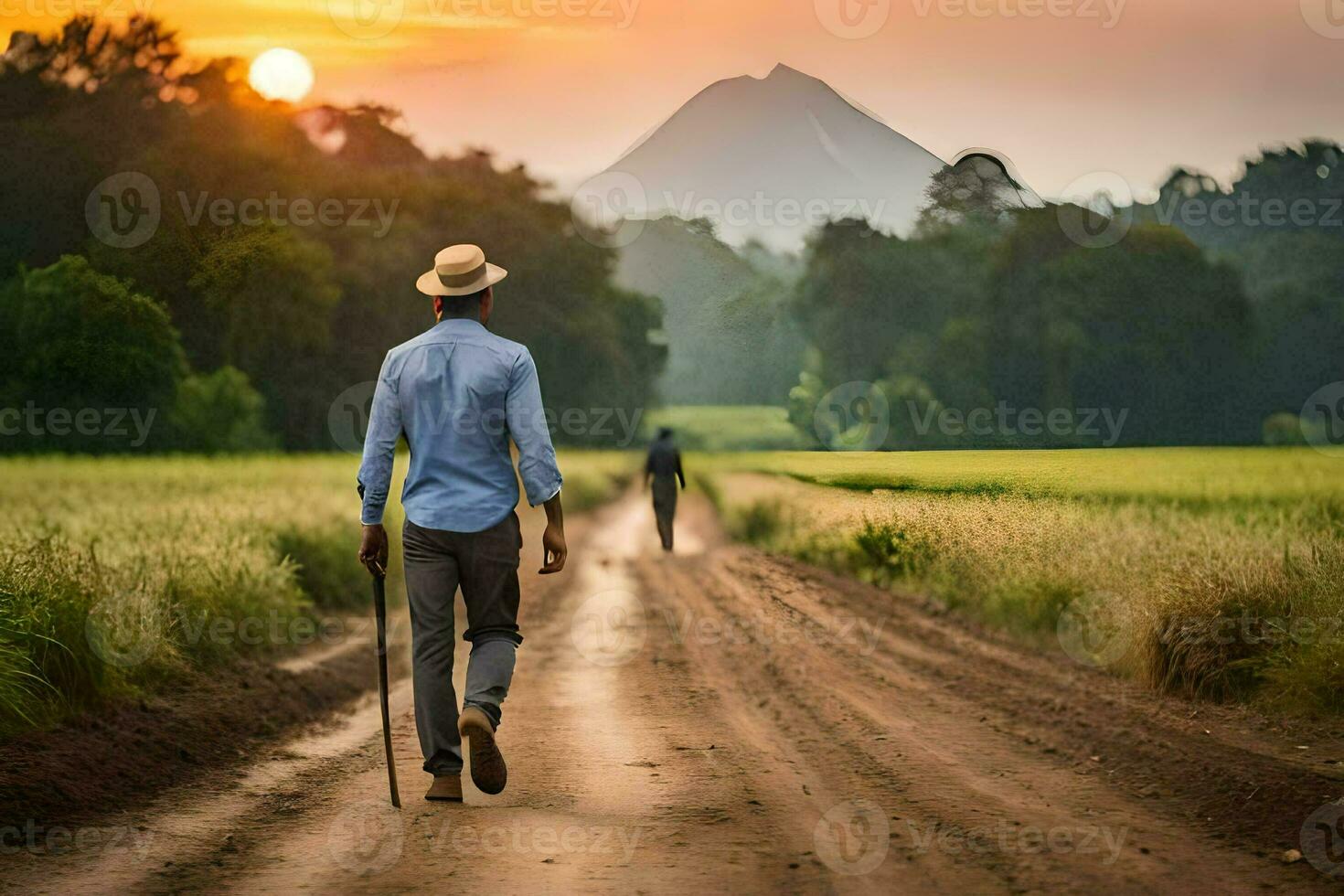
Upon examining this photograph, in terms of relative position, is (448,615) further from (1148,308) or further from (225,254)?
(1148,308)

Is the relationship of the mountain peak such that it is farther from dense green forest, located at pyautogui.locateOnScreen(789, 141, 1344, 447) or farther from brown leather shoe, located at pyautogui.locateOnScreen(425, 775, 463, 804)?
brown leather shoe, located at pyautogui.locateOnScreen(425, 775, 463, 804)

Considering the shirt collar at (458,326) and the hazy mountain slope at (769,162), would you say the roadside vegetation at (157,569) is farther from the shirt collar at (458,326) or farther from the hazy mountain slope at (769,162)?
the hazy mountain slope at (769,162)

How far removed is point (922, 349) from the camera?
442 inches

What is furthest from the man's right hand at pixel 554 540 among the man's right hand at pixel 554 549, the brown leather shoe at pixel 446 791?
the brown leather shoe at pixel 446 791

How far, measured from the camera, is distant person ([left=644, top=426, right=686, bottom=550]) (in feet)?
55.7

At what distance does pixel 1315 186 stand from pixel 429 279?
24.0ft

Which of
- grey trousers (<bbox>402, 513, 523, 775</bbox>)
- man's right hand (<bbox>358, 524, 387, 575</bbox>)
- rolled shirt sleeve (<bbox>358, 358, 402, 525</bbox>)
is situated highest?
rolled shirt sleeve (<bbox>358, 358, 402, 525</bbox>)

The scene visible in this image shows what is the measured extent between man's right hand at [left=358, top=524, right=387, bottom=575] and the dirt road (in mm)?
1095

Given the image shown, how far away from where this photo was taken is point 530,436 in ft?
20.7

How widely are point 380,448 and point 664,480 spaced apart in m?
12.4

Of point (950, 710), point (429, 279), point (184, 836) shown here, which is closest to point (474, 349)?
point (429, 279)

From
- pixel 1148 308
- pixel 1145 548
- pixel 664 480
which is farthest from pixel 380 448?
pixel 664 480

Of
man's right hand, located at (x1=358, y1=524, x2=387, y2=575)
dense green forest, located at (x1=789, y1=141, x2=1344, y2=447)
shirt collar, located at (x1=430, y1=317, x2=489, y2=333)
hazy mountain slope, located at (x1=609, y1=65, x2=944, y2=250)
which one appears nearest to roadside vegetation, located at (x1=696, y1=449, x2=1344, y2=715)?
dense green forest, located at (x1=789, y1=141, x2=1344, y2=447)

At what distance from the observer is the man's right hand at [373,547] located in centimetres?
634
